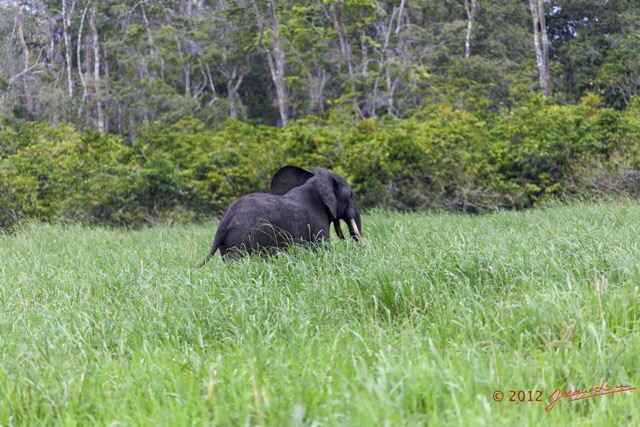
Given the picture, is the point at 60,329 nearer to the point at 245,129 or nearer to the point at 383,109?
the point at 245,129

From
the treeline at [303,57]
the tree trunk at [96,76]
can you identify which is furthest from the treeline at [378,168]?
the tree trunk at [96,76]

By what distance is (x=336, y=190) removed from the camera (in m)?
6.57

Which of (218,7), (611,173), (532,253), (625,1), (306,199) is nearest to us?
(532,253)

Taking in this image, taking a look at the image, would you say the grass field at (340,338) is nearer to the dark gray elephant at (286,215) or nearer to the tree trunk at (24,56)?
the dark gray elephant at (286,215)

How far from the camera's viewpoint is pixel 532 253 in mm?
4656

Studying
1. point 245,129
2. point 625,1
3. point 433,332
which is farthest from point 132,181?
point 625,1

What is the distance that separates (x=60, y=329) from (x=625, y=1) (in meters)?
23.9

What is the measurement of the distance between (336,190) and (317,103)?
1940 cm

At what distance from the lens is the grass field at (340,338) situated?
251 cm

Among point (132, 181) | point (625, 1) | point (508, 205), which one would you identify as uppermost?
point (625, 1)

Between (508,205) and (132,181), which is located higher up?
(132,181)

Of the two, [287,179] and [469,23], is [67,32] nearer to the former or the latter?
[469,23]

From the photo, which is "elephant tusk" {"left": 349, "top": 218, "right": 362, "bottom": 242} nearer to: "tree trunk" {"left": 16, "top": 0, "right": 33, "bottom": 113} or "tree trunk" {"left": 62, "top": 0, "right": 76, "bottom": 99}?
"tree trunk" {"left": 62, "top": 0, "right": 76, "bottom": 99}

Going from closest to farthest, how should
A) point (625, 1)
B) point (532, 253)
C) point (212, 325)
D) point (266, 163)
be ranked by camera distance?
point (212, 325) < point (532, 253) < point (266, 163) < point (625, 1)
